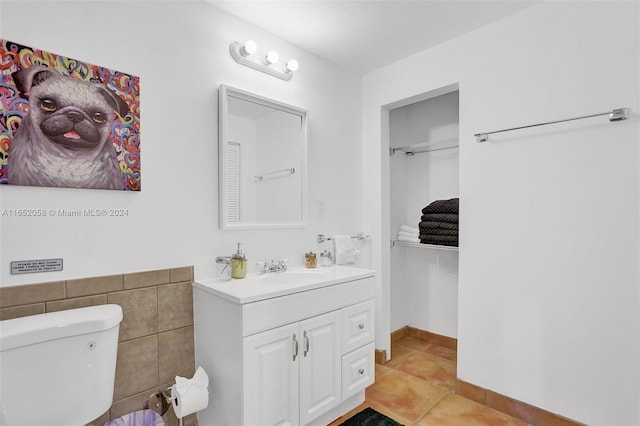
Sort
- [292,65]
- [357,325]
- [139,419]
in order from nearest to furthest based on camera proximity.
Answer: [139,419], [357,325], [292,65]

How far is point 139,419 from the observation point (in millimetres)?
1480

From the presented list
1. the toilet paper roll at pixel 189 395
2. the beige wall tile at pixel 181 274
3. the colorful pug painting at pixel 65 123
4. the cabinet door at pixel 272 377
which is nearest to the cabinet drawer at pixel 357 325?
the cabinet door at pixel 272 377

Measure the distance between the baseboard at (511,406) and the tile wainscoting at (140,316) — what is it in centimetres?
166

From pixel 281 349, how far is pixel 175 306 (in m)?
0.59

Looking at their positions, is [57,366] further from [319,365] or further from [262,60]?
[262,60]

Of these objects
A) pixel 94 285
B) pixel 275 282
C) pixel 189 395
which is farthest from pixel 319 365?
pixel 94 285

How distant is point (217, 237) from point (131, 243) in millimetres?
425

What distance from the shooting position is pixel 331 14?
6.25 ft

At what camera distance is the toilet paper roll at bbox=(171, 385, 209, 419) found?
1455 millimetres

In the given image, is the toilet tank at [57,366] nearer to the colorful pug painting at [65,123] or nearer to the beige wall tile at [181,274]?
the beige wall tile at [181,274]

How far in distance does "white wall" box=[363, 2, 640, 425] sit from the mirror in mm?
1081

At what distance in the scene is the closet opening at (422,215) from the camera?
2.79 meters

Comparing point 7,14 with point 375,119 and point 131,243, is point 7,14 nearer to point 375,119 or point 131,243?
point 131,243

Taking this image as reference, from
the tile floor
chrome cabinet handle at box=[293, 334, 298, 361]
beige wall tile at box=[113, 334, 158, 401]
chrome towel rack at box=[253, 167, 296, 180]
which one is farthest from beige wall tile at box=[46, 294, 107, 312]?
the tile floor
